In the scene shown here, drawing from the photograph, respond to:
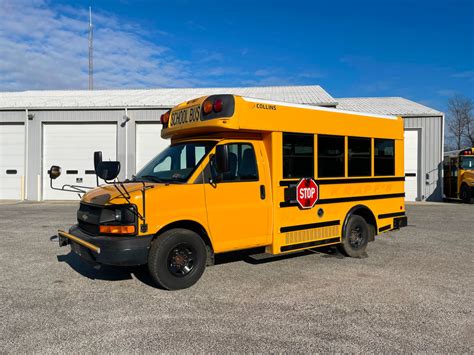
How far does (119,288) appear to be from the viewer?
16.4ft

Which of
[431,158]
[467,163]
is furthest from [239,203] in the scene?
[467,163]

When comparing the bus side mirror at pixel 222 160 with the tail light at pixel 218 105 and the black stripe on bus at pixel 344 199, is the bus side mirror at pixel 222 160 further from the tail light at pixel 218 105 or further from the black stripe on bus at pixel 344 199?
the black stripe on bus at pixel 344 199

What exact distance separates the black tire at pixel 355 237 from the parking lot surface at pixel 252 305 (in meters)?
0.21

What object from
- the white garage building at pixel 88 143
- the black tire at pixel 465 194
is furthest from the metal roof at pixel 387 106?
the black tire at pixel 465 194

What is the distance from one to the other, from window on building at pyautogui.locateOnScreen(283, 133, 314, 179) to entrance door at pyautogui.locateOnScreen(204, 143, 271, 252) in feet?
1.50

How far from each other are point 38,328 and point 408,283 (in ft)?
15.4

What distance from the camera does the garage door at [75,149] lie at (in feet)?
60.2

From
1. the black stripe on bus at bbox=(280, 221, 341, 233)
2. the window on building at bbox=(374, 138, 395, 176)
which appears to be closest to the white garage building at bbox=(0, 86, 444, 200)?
the window on building at bbox=(374, 138, 395, 176)

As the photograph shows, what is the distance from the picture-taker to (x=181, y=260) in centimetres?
490

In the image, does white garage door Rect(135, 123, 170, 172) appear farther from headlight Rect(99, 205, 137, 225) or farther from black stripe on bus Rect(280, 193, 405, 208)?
headlight Rect(99, 205, 137, 225)

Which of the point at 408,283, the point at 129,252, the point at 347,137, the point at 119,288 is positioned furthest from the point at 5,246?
the point at 408,283

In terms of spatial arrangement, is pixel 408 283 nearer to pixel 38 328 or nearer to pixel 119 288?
pixel 119 288

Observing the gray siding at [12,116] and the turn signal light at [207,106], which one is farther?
the gray siding at [12,116]

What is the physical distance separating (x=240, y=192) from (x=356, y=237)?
279cm
